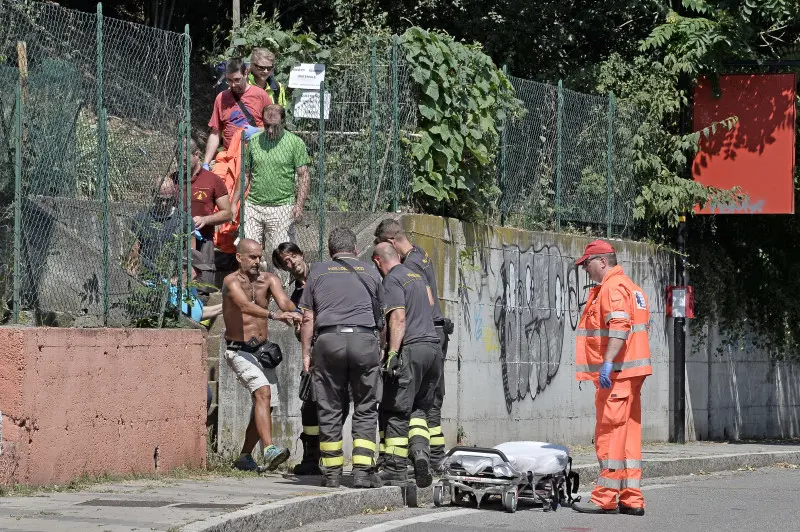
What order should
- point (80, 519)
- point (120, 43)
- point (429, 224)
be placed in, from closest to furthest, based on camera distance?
1. point (80, 519)
2. point (120, 43)
3. point (429, 224)

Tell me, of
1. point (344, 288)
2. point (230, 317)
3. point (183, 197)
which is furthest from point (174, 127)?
point (344, 288)

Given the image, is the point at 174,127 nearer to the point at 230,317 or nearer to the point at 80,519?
the point at 230,317

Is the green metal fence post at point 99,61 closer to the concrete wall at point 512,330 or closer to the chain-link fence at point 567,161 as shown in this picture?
the concrete wall at point 512,330

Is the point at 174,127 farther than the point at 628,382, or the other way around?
the point at 174,127

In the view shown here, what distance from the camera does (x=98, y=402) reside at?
11273mm

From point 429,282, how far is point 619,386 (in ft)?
6.48

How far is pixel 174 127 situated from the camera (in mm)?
13000

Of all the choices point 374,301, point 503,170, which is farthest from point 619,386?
point 503,170

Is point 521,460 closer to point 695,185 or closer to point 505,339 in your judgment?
point 505,339

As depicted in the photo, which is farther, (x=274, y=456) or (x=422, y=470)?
(x=274, y=456)

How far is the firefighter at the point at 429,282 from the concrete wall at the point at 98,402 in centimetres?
183

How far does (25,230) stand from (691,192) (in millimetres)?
11169

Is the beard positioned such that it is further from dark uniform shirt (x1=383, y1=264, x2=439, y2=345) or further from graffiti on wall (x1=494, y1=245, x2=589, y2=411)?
graffiti on wall (x1=494, y1=245, x2=589, y2=411)

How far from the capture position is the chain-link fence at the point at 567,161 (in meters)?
17.5
